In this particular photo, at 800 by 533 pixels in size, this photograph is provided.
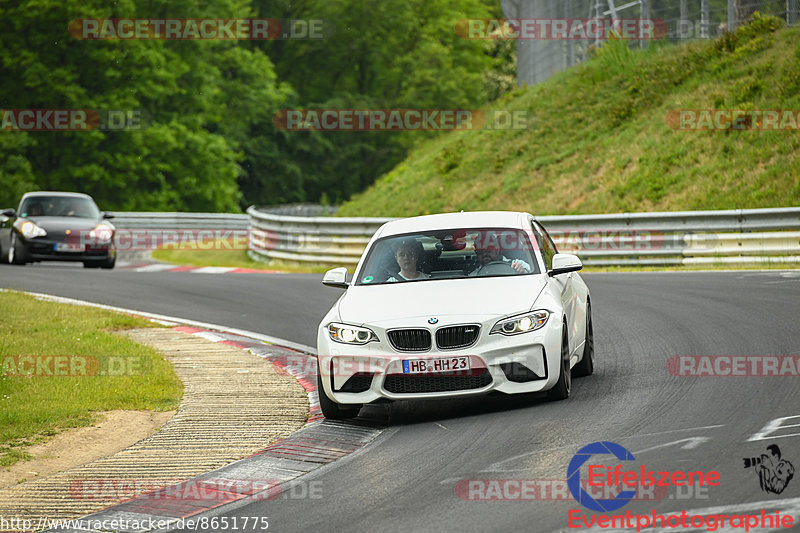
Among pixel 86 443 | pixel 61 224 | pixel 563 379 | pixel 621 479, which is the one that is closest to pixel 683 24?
pixel 61 224

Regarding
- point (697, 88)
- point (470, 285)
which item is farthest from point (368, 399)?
point (697, 88)

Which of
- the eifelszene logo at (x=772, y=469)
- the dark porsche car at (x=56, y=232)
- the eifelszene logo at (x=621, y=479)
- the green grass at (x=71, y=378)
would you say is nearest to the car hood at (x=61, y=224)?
the dark porsche car at (x=56, y=232)

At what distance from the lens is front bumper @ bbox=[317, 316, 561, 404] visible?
852cm

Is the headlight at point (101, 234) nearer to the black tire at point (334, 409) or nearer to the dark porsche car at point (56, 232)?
the dark porsche car at point (56, 232)

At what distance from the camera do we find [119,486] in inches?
285

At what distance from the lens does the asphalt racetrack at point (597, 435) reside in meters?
6.02

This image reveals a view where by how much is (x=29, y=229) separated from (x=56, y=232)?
62 cm

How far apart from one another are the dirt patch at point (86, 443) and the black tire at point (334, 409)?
134 centimetres

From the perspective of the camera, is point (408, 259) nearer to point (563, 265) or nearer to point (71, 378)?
point (563, 265)

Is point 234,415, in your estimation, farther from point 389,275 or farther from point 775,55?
point 775,55

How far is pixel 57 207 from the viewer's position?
84.6 ft

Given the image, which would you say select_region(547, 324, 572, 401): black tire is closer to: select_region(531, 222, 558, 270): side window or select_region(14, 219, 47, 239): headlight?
select_region(531, 222, 558, 270): side window

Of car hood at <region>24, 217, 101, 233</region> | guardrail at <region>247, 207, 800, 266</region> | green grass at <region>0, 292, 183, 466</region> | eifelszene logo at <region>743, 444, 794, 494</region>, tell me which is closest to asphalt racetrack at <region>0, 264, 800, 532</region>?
eifelszene logo at <region>743, 444, 794, 494</region>

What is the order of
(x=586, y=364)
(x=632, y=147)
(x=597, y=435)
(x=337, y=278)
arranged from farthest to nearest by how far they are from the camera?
(x=632, y=147), (x=586, y=364), (x=337, y=278), (x=597, y=435)
